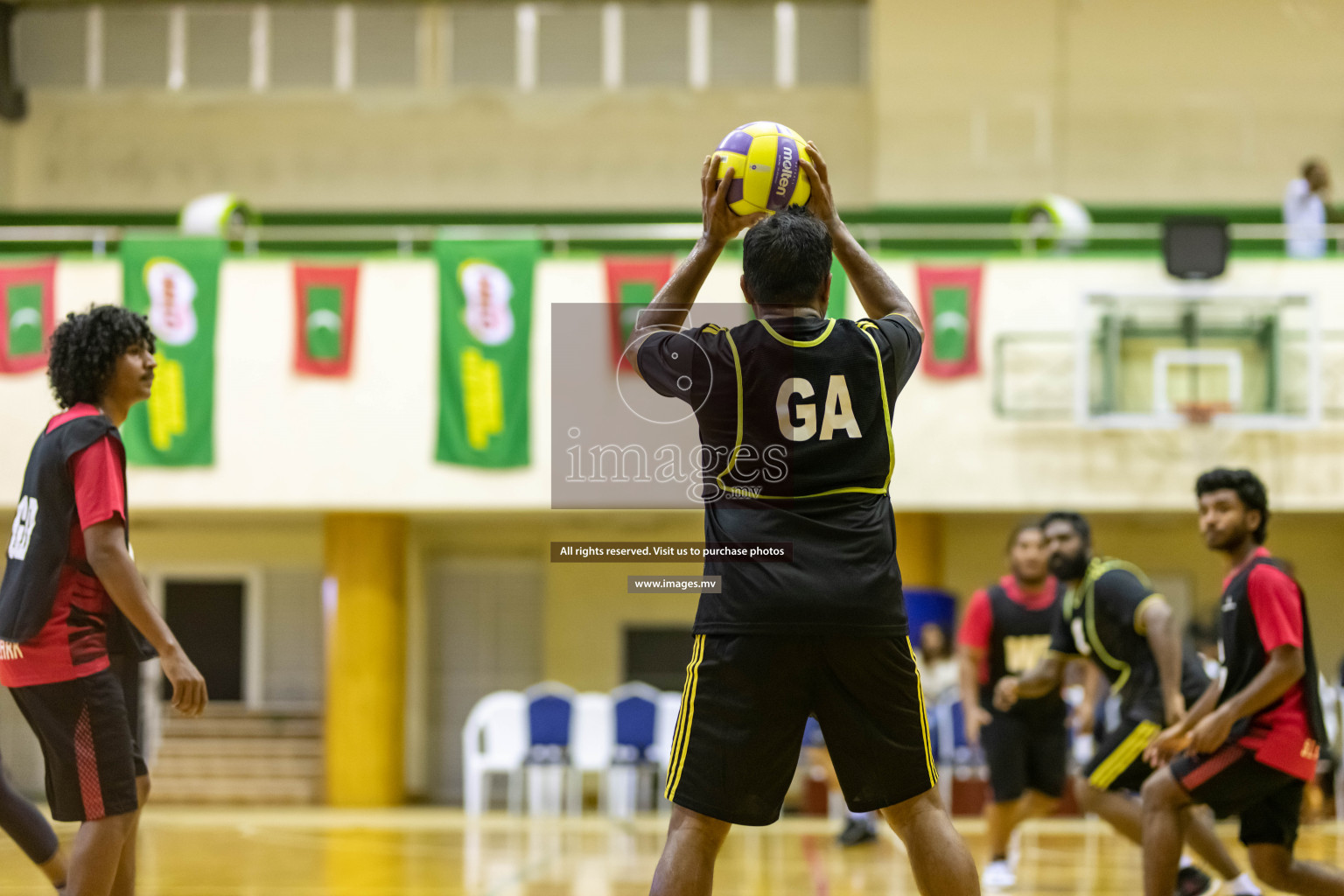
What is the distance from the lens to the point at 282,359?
13.6 meters

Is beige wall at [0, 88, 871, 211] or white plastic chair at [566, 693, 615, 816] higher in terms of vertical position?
beige wall at [0, 88, 871, 211]

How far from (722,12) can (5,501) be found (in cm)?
1076

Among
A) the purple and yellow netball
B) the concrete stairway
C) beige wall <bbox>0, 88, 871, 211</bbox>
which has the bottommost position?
the concrete stairway

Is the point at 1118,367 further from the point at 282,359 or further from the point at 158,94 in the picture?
the point at 158,94

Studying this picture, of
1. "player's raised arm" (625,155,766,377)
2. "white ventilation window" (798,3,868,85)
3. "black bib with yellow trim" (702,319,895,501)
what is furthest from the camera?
"white ventilation window" (798,3,868,85)

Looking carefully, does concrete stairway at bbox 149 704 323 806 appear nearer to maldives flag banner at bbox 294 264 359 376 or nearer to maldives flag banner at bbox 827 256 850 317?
maldives flag banner at bbox 294 264 359 376

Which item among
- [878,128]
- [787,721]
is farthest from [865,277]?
[878,128]

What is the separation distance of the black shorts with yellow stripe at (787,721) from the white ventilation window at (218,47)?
56.2ft

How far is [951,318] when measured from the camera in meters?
13.3

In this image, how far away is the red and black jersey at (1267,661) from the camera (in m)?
5.00

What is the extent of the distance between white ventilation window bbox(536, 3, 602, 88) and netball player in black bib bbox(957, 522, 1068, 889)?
12026 millimetres

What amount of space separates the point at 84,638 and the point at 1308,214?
43.6 feet

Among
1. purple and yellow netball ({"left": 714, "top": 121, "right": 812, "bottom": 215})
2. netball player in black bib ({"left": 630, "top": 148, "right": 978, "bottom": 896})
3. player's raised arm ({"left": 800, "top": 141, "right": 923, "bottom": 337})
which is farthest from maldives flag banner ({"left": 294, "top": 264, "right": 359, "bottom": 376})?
netball player in black bib ({"left": 630, "top": 148, "right": 978, "bottom": 896})

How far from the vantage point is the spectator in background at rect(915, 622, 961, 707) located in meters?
13.2
